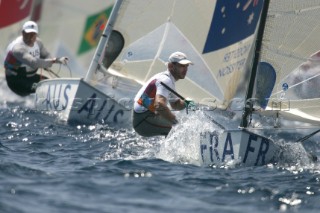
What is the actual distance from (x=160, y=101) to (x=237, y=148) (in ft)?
3.08

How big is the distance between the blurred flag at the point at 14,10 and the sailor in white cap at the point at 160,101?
6.33 metres

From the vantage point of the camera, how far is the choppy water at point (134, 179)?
22.9ft

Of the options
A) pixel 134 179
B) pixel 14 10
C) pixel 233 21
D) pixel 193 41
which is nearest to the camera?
pixel 134 179

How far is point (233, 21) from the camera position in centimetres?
1006

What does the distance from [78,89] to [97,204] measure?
4.76m

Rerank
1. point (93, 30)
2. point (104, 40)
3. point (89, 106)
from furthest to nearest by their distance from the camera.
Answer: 1. point (93, 30)
2. point (104, 40)
3. point (89, 106)

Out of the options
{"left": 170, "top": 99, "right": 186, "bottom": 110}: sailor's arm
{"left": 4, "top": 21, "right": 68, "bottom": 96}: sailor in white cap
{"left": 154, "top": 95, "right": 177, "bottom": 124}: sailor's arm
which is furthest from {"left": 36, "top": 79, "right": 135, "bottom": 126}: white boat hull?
{"left": 154, "top": 95, "right": 177, "bottom": 124}: sailor's arm

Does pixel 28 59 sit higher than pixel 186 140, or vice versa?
pixel 28 59

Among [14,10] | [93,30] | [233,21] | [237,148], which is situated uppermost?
[14,10]

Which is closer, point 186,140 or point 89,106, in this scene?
point 186,140

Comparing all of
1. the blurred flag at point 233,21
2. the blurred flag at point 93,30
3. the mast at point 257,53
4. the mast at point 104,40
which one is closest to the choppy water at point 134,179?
the mast at point 257,53

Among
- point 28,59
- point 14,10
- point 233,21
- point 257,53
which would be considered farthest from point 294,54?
point 14,10

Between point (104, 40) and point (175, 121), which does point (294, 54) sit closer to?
point (175, 121)

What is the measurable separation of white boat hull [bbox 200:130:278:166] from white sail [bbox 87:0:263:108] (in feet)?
4.27
